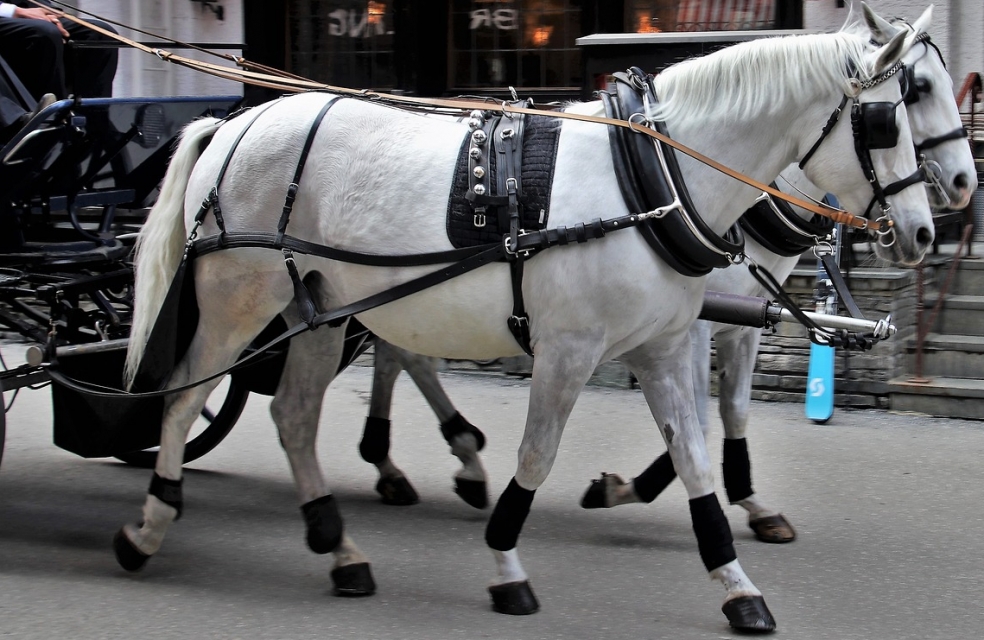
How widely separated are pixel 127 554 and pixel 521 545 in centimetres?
158

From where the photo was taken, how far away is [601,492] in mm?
4926

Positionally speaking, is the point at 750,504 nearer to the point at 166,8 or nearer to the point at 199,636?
the point at 199,636

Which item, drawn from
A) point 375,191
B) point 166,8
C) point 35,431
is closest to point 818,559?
point 375,191

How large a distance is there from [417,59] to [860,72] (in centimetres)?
654

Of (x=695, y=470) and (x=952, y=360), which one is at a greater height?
(x=695, y=470)

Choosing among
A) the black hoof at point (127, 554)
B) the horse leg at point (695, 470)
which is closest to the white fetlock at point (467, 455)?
the horse leg at point (695, 470)

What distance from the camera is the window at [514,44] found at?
30.3ft

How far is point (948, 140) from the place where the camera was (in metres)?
3.49

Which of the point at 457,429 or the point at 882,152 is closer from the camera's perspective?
the point at 882,152

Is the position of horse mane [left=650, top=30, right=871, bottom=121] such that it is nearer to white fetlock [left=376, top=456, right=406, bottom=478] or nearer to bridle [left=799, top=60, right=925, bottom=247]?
bridle [left=799, top=60, right=925, bottom=247]

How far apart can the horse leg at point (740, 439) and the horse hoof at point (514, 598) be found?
4.06 feet

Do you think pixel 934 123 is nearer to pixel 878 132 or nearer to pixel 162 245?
pixel 878 132

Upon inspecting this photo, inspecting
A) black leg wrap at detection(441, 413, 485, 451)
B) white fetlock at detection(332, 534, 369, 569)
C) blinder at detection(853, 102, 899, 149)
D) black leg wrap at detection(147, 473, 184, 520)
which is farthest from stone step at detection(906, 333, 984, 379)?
black leg wrap at detection(147, 473, 184, 520)

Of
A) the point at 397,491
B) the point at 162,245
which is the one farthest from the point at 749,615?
the point at 162,245
